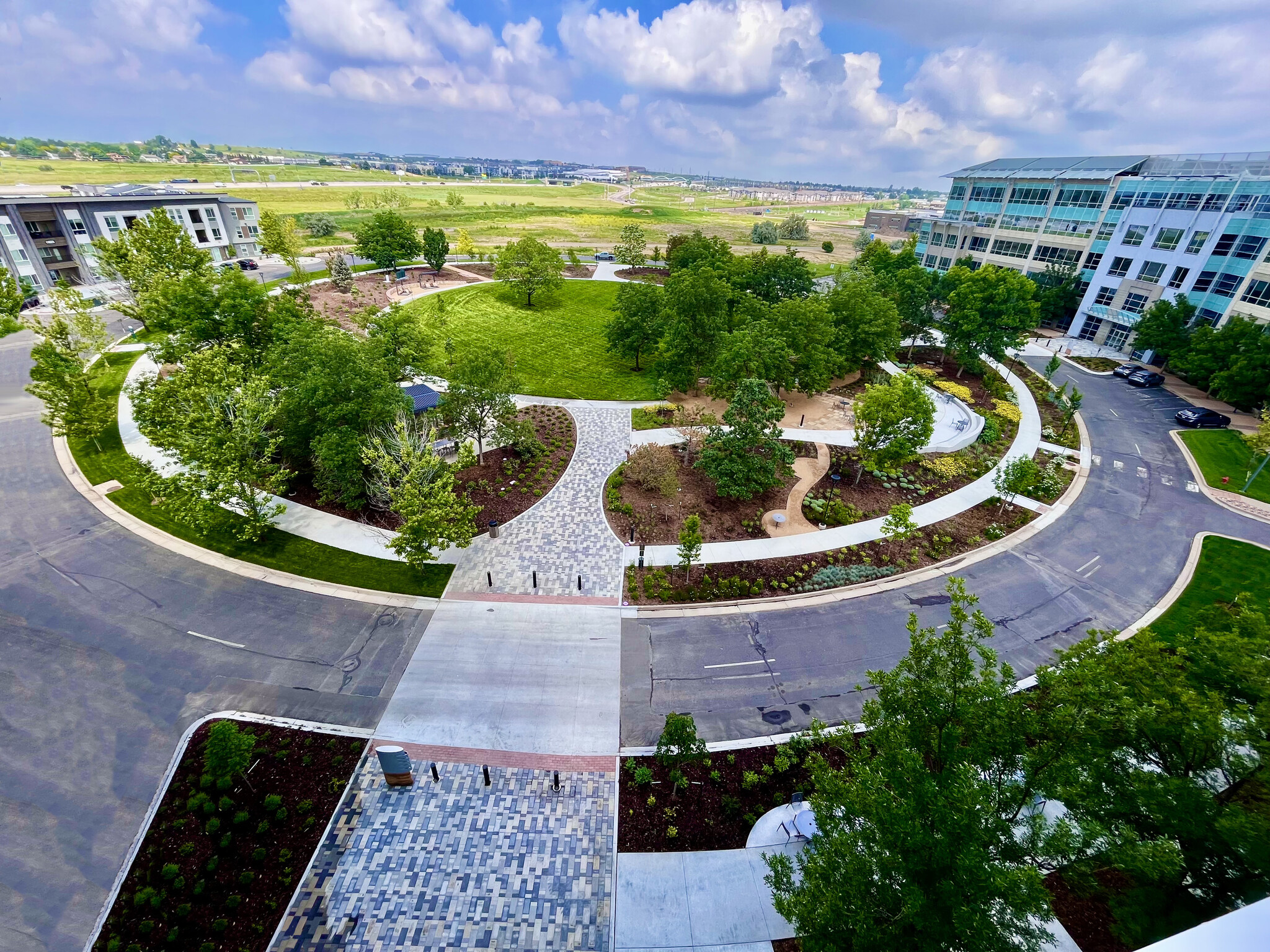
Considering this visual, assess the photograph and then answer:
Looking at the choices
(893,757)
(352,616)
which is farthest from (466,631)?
(893,757)

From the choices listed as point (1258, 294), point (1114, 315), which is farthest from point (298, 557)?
point (1114, 315)

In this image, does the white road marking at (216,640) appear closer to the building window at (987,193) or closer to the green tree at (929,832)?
the green tree at (929,832)

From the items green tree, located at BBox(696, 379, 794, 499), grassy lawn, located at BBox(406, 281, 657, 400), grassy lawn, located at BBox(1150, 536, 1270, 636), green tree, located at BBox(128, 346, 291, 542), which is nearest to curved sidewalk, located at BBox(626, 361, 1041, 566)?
green tree, located at BBox(696, 379, 794, 499)

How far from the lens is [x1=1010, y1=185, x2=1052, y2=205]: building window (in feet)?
217

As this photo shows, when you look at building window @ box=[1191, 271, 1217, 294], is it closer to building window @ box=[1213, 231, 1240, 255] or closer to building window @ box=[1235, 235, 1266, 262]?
building window @ box=[1213, 231, 1240, 255]

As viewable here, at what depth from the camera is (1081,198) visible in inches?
2446

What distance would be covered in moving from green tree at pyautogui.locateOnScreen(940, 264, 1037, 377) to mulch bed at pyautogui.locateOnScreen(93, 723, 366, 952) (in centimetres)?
5527

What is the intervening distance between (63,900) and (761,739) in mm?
21279

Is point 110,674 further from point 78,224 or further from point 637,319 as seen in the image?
point 78,224

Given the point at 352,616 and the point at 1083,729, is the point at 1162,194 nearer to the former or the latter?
the point at 1083,729

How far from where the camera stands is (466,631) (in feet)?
74.6

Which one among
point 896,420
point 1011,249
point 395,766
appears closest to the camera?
point 395,766

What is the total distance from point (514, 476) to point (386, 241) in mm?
58417

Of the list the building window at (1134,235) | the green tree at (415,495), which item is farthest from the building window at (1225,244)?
the green tree at (415,495)
